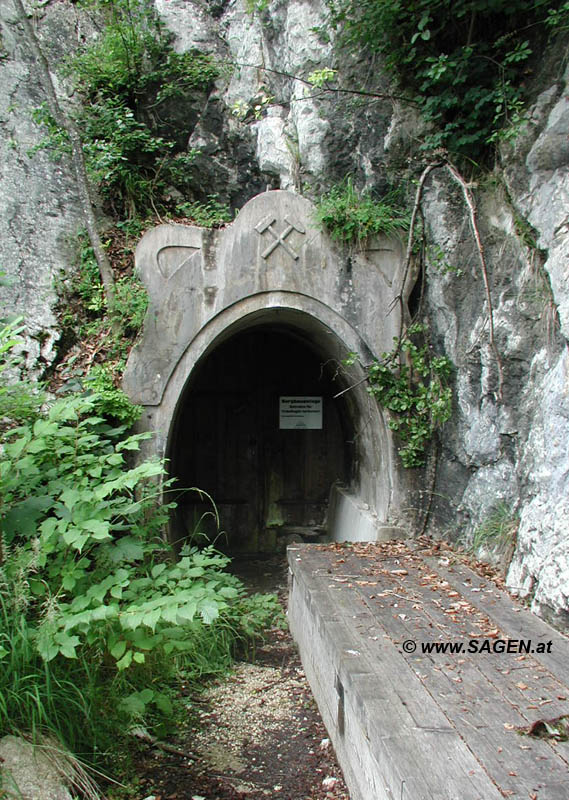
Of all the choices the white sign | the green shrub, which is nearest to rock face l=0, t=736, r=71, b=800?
the green shrub

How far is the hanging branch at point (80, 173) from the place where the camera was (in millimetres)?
5070

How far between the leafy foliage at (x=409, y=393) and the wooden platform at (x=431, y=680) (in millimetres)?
1071

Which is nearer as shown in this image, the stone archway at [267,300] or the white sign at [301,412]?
the stone archway at [267,300]

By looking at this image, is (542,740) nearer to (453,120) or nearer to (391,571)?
(391,571)

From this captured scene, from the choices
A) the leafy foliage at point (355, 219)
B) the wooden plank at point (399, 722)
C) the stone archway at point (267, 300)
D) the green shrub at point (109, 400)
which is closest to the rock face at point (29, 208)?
the green shrub at point (109, 400)

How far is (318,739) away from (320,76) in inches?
195

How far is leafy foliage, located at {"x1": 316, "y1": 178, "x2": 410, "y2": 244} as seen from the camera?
5.04 m

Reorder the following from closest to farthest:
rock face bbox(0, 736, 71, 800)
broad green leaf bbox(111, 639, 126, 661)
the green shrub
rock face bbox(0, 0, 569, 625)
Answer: rock face bbox(0, 736, 71, 800)
broad green leaf bbox(111, 639, 126, 661)
rock face bbox(0, 0, 569, 625)
the green shrub

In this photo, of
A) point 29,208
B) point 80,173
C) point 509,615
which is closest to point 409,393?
point 509,615

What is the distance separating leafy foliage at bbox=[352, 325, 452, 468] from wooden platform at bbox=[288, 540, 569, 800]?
107 cm

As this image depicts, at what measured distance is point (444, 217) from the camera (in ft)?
15.9

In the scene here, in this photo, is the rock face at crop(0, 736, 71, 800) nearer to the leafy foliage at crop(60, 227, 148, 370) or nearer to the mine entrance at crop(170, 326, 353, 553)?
the leafy foliage at crop(60, 227, 148, 370)

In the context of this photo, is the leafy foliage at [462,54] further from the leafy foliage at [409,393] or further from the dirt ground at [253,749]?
the dirt ground at [253,749]

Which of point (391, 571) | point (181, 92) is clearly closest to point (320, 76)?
point (181, 92)
